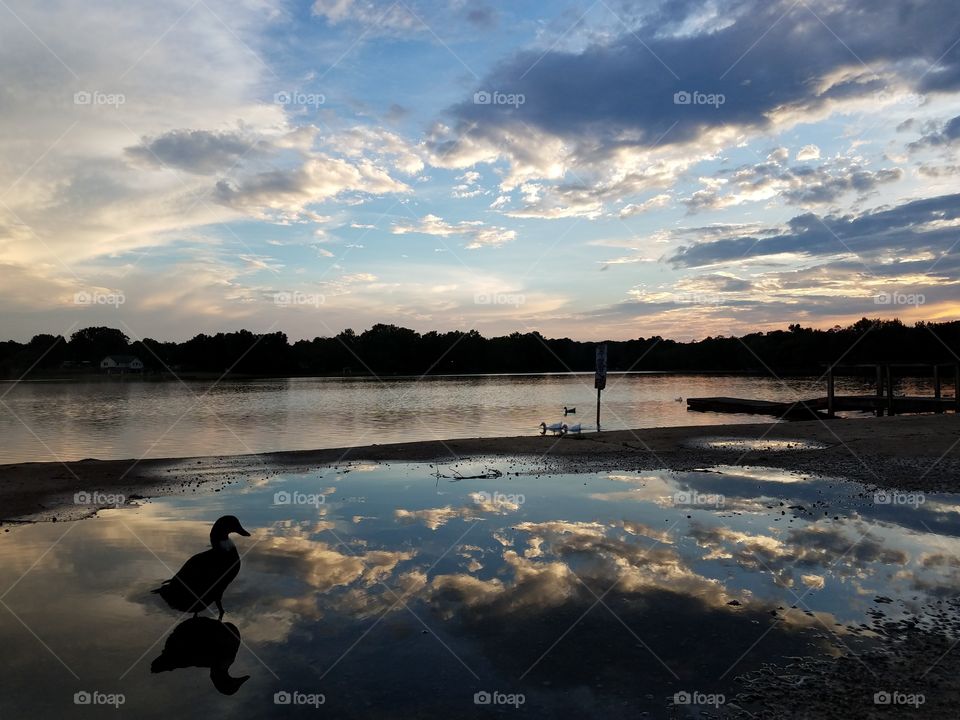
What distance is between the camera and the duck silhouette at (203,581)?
793 cm

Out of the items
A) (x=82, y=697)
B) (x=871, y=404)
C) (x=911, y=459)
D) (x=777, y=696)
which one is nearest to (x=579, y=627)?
(x=777, y=696)

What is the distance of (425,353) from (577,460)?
494 ft

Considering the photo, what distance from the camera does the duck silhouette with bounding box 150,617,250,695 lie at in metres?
6.16

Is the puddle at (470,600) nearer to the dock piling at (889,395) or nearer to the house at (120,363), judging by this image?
the dock piling at (889,395)

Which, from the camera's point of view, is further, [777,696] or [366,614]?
[366,614]

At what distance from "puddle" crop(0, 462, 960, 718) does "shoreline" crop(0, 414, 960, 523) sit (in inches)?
117

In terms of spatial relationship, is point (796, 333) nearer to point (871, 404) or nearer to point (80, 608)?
point (871, 404)

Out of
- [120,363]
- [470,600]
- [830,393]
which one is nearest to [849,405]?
[830,393]

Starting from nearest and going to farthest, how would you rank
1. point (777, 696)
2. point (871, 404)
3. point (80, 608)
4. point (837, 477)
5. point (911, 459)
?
point (777, 696) < point (80, 608) < point (837, 477) < point (911, 459) < point (871, 404)

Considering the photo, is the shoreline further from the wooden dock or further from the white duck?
the wooden dock

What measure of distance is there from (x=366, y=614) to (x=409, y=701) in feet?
7.28

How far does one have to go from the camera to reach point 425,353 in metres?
170

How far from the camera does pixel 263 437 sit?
111 feet

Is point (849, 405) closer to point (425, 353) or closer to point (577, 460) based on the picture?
point (577, 460)
